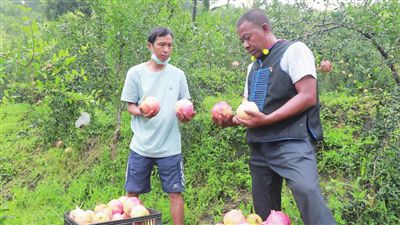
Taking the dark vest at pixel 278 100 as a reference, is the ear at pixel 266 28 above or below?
above

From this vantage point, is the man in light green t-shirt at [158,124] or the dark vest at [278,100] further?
the man in light green t-shirt at [158,124]

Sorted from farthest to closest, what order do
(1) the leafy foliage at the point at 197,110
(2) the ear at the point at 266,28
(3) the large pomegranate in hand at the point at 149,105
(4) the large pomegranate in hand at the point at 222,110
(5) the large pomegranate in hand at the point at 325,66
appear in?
(5) the large pomegranate in hand at the point at 325,66 < (1) the leafy foliage at the point at 197,110 < (3) the large pomegranate in hand at the point at 149,105 < (4) the large pomegranate in hand at the point at 222,110 < (2) the ear at the point at 266,28

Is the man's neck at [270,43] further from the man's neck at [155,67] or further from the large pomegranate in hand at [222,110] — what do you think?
the man's neck at [155,67]

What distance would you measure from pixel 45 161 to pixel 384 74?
436 centimetres

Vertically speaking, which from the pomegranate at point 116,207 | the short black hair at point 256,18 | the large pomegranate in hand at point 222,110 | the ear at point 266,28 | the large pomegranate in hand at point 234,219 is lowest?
the pomegranate at point 116,207

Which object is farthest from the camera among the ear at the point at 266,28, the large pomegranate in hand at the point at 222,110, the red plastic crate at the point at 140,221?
the large pomegranate in hand at the point at 222,110

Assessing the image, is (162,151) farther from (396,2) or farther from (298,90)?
(396,2)

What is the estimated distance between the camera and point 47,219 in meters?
4.77

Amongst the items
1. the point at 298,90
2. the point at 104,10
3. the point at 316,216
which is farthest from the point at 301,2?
the point at 316,216

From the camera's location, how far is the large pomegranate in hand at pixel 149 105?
3.19 meters

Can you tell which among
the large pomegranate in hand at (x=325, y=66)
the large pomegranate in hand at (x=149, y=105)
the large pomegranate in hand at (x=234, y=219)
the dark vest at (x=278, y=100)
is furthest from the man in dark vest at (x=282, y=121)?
the large pomegranate in hand at (x=325, y=66)

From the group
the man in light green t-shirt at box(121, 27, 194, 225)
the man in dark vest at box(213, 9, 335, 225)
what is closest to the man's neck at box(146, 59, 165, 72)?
the man in light green t-shirt at box(121, 27, 194, 225)

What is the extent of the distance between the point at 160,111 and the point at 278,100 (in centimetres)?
110

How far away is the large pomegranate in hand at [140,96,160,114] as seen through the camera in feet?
10.5
